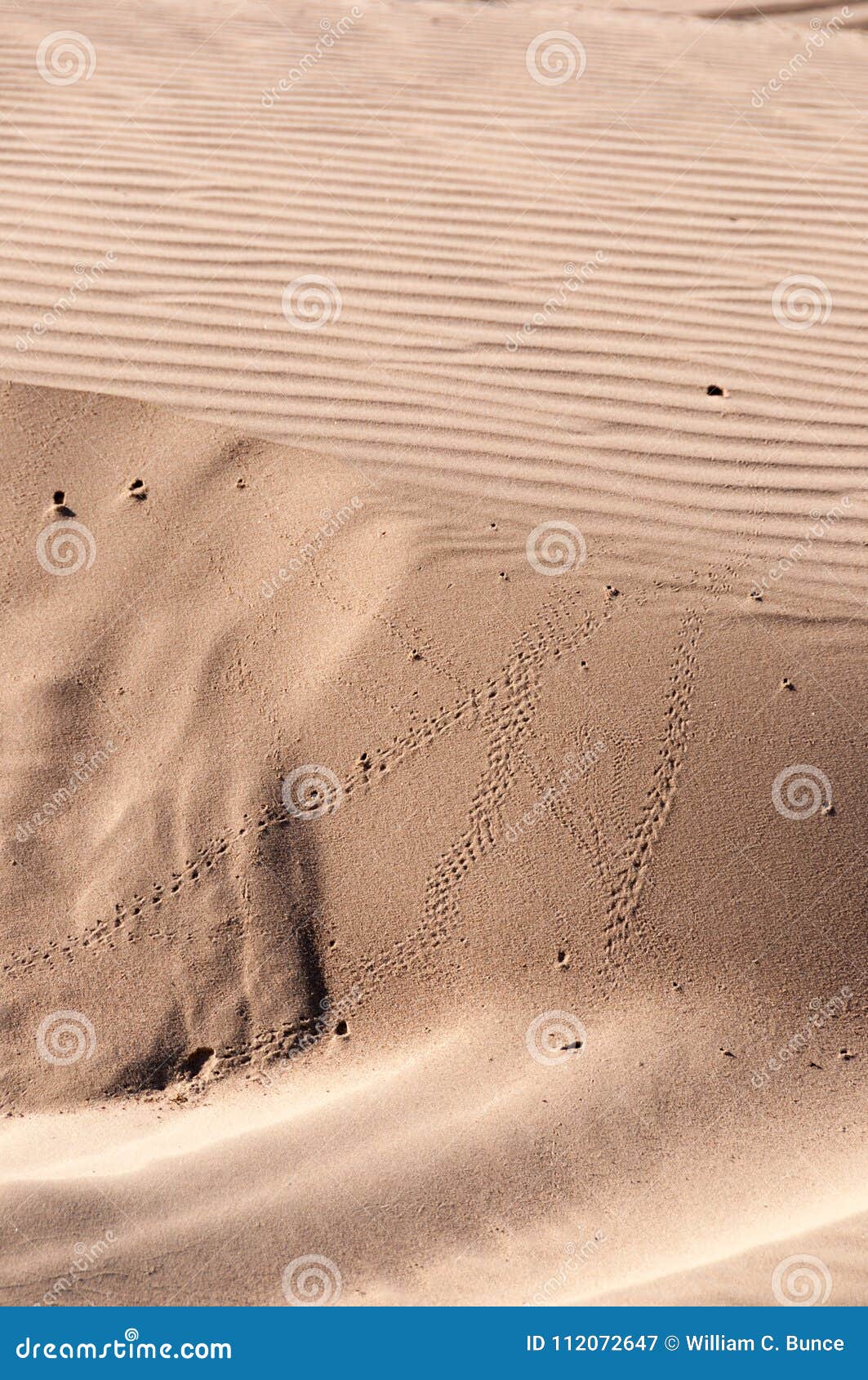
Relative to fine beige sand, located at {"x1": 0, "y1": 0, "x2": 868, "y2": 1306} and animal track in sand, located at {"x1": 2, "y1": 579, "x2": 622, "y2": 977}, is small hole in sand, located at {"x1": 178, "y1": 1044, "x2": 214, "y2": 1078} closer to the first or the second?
fine beige sand, located at {"x1": 0, "y1": 0, "x2": 868, "y2": 1306}

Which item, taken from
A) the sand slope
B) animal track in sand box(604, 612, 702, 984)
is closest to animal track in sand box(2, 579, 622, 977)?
the sand slope

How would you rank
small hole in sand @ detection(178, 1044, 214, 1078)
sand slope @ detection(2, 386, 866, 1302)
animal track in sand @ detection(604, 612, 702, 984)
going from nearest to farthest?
1. sand slope @ detection(2, 386, 866, 1302)
2. small hole in sand @ detection(178, 1044, 214, 1078)
3. animal track in sand @ detection(604, 612, 702, 984)

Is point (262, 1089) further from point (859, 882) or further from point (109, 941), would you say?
point (859, 882)

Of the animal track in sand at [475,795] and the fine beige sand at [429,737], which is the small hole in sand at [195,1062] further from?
the animal track in sand at [475,795]

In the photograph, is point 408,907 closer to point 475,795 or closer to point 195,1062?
point 475,795

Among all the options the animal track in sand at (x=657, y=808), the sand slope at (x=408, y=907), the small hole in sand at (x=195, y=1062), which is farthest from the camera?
the animal track in sand at (x=657, y=808)

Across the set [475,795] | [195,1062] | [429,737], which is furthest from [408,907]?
[195,1062]

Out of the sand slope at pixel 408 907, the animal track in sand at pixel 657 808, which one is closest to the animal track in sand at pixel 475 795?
the sand slope at pixel 408 907

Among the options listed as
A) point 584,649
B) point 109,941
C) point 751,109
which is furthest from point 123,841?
point 751,109

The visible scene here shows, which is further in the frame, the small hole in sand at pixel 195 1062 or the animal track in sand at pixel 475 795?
the animal track in sand at pixel 475 795
